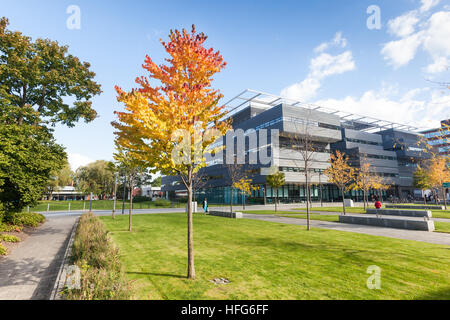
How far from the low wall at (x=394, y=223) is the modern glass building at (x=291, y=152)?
2241 centimetres

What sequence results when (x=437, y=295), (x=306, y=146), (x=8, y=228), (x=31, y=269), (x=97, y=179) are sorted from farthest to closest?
(x=97, y=179) < (x=306, y=146) < (x=8, y=228) < (x=31, y=269) < (x=437, y=295)

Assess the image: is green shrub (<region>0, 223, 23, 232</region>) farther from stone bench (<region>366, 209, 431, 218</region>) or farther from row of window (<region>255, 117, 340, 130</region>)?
row of window (<region>255, 117, 340, 130</region>)

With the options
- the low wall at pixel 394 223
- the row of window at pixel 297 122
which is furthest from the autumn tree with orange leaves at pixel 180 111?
the row of window at pixel 297 122

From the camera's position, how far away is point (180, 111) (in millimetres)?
5637

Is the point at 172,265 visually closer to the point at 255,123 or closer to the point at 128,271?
the point at 128,271

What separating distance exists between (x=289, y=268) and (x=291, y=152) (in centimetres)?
3892

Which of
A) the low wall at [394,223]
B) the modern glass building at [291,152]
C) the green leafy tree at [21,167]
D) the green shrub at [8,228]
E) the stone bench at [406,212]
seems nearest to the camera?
the green leafy tree at [21,167]

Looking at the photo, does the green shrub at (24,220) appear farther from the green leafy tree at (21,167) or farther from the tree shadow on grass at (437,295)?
the tree shadow on grass at (437,295)

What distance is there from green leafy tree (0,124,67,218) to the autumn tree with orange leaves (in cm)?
955

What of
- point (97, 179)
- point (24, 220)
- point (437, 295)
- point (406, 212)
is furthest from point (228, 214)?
point (97, 179)

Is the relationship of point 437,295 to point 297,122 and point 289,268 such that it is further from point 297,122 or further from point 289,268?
point 297,122

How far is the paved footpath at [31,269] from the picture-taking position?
553 centimetres
